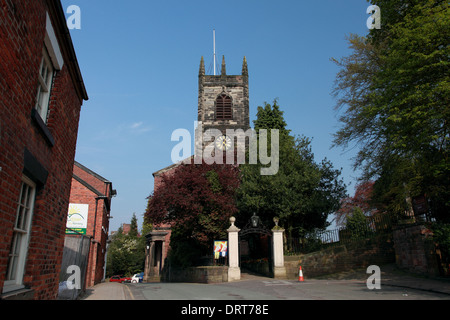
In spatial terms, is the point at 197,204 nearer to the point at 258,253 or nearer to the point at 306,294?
the point at 258,253

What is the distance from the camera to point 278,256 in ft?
64.2

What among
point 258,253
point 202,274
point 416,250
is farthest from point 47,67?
point 258,253

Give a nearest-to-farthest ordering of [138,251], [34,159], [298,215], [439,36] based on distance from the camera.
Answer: [34,159], [439,36], [298,215], [138,251]

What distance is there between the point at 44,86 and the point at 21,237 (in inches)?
101

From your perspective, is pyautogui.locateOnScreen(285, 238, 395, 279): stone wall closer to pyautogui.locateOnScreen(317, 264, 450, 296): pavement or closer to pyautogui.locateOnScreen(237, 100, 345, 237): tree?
pyautogui.locateOnScreen(317, 264, 450, 296): pavement

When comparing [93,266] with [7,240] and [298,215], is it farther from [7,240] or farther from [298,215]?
[7,240]

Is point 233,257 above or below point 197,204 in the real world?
below

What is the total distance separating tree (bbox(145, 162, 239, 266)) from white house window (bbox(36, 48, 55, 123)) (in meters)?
16.1

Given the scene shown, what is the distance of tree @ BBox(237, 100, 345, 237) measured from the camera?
22594 millimetres

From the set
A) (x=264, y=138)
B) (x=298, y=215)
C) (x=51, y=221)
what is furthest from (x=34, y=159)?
(x=264, y=138)

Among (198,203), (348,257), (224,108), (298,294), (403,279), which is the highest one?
(224,108)

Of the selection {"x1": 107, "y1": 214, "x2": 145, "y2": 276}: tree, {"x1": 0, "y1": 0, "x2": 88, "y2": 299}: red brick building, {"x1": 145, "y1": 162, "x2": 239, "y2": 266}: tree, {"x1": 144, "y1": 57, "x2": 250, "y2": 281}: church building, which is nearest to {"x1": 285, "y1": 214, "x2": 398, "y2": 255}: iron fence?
{"x1": 145, "y1": 162, "x2": 239, "y2": 266}: tree

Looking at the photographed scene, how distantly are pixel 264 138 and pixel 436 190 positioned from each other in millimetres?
15372
